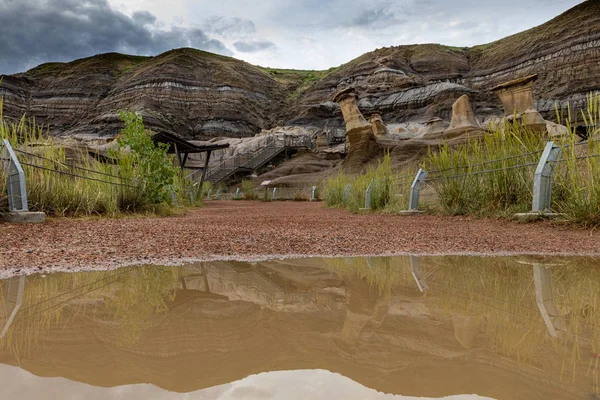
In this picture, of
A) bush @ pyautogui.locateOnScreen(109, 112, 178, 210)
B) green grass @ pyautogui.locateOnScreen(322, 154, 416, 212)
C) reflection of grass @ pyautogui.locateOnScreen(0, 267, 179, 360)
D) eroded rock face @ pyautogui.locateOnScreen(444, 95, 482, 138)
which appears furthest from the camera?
eroded rock face @ pyautogui.locateOnScreen(444, 95, 482, 138)

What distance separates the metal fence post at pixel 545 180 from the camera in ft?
14.9

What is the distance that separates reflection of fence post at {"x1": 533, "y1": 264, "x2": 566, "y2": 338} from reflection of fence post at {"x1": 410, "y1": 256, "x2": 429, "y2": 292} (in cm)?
42

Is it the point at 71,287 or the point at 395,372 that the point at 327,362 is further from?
the point at 71,287

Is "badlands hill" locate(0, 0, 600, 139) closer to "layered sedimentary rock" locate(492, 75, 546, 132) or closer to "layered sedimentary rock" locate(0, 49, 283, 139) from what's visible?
"layered sedimentary rock" locate(0, 49, 283, 139)

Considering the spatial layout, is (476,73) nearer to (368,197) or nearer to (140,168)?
(368,197)

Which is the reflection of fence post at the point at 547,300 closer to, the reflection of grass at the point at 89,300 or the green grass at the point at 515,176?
the reflection of grass at the point at 89,300

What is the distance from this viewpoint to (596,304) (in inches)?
52.3

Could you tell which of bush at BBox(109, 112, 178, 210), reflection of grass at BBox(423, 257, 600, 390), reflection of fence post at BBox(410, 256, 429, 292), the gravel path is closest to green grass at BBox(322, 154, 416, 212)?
the gravel path

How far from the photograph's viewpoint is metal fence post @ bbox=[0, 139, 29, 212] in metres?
4.11

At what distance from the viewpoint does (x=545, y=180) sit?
4.59 metres

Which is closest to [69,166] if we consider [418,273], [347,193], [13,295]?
[13,295]

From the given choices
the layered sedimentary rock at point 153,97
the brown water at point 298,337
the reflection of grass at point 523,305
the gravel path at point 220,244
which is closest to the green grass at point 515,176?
the gravel path at point 220,244

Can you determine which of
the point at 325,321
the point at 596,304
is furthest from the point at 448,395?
the point at 596,304

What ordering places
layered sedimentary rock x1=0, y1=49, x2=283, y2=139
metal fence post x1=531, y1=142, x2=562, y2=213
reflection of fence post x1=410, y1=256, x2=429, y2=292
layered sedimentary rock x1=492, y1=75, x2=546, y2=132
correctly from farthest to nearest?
layered sedimentary rock x1=0, y1=49, x2=283, y2=139 → layered sedimentary rock x1=492, y1=75, x2=546, y2=132 → metal fence post x1=531, y1=142, x2=562, y2=213 → reflection of fence post x1=410, y1=256, x2=429, y2=292
